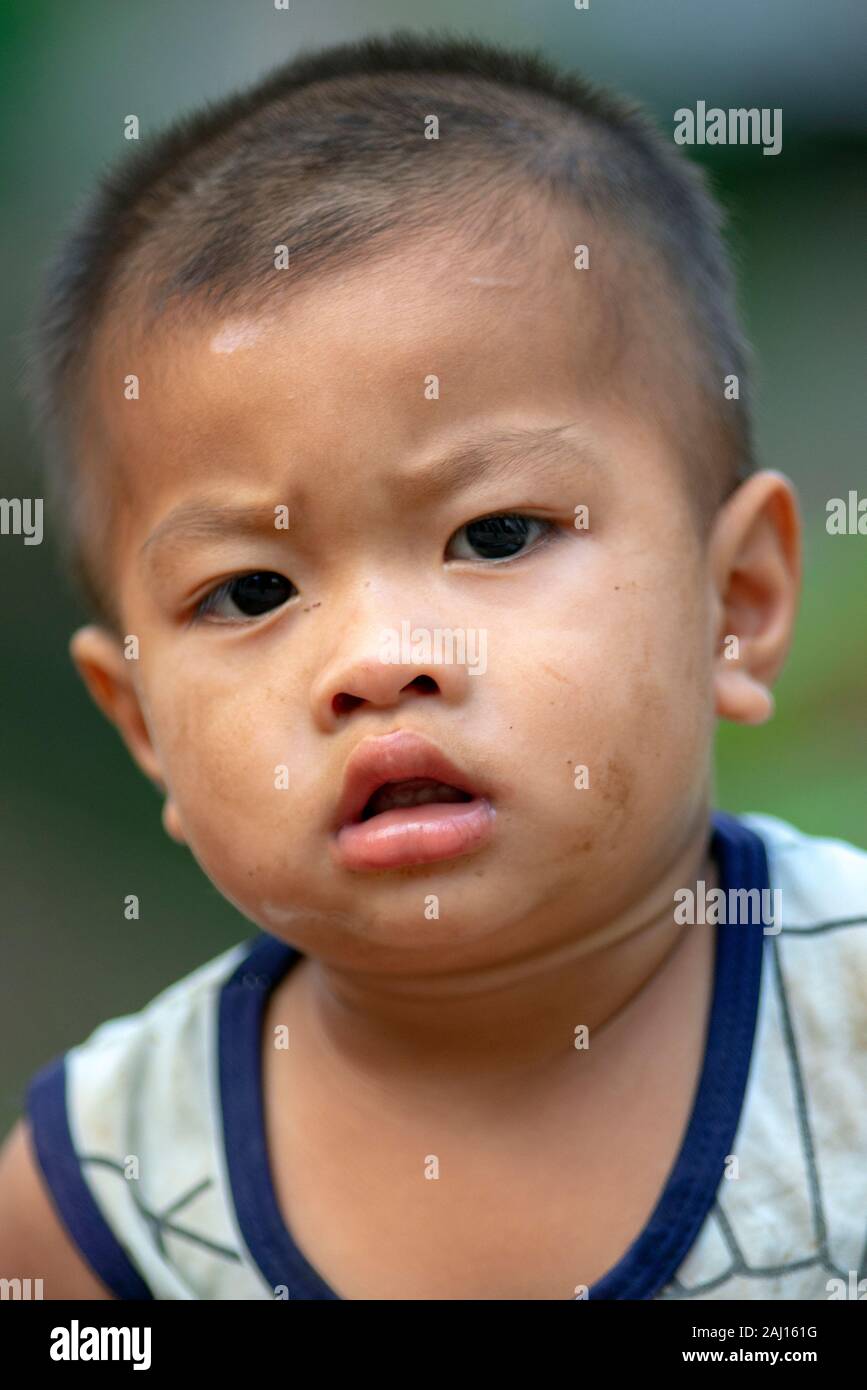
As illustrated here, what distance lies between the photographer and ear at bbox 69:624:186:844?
1156 millimetres

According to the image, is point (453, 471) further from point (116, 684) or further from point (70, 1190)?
point (70, 1190)

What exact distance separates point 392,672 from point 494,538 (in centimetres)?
12

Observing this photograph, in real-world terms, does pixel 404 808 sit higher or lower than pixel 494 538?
lower

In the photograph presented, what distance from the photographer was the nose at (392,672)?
0.88 m

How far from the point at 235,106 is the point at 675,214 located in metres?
0.33

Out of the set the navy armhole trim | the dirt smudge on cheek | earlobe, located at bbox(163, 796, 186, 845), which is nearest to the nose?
the dirt smudge on cheek

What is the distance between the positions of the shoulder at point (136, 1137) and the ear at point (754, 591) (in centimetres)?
48

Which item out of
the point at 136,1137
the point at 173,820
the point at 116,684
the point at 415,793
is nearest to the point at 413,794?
the point at 415,793

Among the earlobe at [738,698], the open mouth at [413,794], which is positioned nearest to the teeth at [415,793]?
the open mouth at [413,794]

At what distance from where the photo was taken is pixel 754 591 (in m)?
1.12

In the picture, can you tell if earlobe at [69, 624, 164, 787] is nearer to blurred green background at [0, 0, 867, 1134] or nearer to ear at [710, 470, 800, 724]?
ear at [710, 470, 800, 724]

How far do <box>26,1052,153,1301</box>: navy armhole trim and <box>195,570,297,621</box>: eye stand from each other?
0.48 meters

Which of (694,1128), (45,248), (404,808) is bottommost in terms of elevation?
(694,1128)

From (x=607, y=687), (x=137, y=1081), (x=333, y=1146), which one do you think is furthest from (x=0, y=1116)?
(x=607, y=687)
